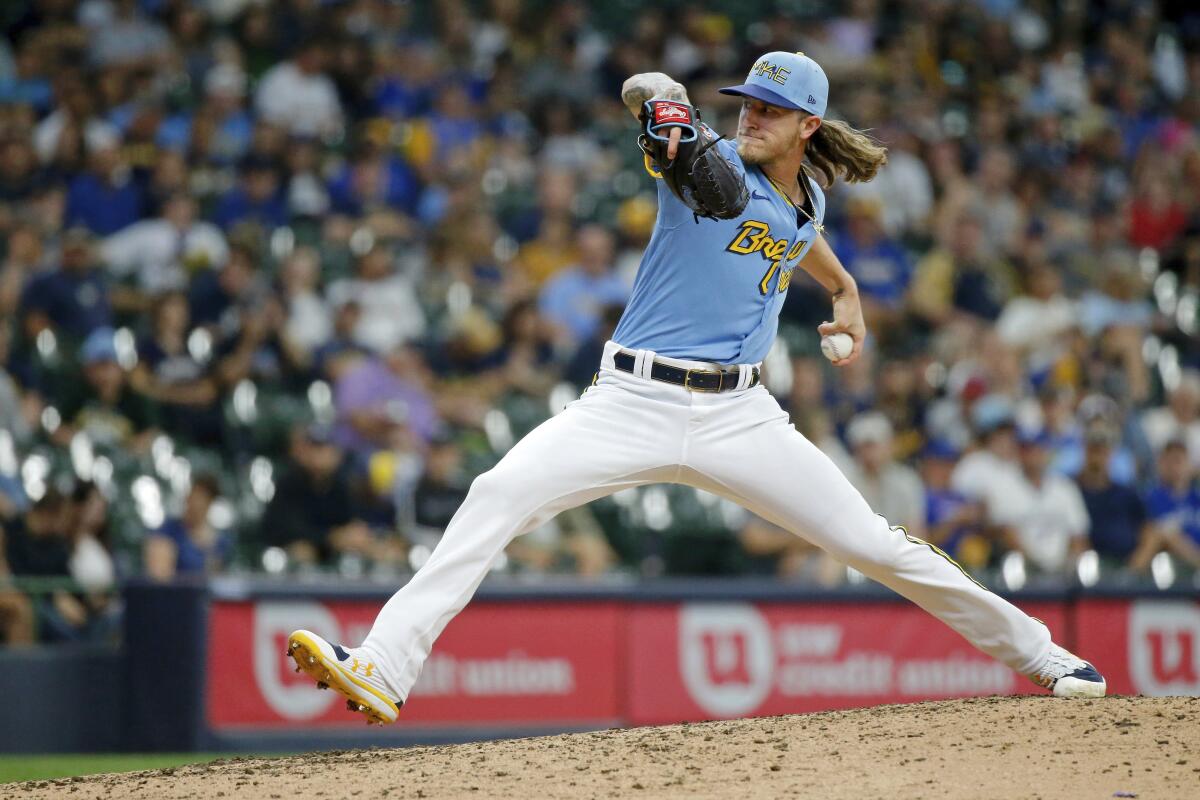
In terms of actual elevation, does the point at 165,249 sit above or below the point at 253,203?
below

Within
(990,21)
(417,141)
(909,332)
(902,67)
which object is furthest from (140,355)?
(990,21)

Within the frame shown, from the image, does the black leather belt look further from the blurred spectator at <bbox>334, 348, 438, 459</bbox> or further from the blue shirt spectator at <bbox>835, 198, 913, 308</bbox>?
the blue shirt spectator at <bbox>835, 198, 913, 308</bbox>

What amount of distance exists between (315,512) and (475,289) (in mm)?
2343

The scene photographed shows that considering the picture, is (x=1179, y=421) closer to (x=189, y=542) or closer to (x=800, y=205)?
(x=189, y=542)

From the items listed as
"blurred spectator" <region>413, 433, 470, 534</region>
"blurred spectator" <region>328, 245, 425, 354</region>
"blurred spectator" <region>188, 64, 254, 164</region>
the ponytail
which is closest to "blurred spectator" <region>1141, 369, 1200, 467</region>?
"blurred spectator" <region>413, 433, 470, 534</region>

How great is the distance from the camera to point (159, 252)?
10609 mm

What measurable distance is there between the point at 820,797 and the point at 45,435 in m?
6.23

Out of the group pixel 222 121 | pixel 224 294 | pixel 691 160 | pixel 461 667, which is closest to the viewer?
pixel 691 160

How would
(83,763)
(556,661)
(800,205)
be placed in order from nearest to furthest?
(800,205) < (83,763) < (556,661)

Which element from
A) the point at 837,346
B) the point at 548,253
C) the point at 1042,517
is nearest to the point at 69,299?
the point at 548,253

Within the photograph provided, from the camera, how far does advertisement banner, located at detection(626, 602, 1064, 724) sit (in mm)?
9016

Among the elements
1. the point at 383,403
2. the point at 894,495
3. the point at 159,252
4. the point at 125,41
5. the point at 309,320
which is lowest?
Answer: the point at 894,495

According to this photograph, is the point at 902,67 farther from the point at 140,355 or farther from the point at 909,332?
the point at 140,355

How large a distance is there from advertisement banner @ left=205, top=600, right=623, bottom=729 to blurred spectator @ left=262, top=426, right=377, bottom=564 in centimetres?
59
